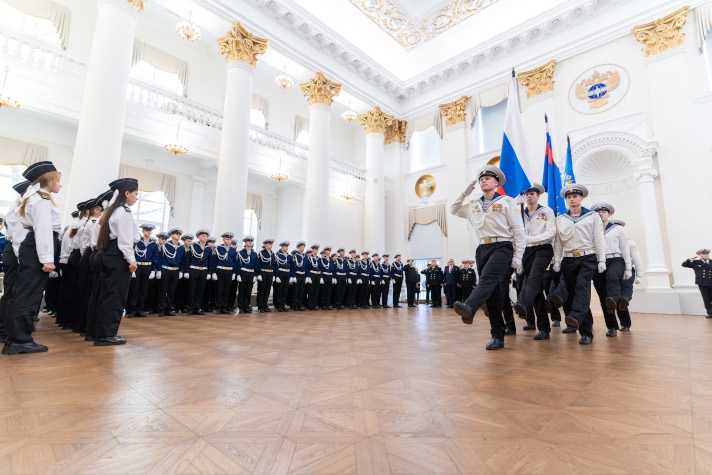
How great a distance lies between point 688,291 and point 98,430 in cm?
1157

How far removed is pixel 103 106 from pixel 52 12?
5.91 m

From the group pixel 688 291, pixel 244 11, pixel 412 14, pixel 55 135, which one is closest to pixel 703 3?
pixel 688 291

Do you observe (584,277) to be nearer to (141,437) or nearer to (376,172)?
(141,437)

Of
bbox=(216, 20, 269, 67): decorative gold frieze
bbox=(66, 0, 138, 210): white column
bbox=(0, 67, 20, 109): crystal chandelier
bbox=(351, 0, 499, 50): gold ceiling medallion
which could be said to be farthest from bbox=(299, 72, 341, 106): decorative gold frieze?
bbox=(0, 67, 20, 109): crystal chandelier

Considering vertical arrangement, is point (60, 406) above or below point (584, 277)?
below

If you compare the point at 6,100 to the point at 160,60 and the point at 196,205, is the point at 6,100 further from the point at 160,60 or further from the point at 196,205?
the point at 160,60

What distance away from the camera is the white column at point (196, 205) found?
12469 mm

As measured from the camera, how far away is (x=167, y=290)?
22.7ft

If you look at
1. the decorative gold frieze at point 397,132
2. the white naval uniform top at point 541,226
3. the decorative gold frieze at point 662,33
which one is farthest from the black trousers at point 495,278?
the decorative gold frieze at point 397,132

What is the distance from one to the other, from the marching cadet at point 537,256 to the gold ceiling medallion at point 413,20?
1156 centimetres

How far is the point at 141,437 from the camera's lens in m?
1.31

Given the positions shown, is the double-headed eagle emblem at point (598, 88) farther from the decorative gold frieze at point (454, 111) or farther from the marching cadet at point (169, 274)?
the marching cadet at point (169, 274)

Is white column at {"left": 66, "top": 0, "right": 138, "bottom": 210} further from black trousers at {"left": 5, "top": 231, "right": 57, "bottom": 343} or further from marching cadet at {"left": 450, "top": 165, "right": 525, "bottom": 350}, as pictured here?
marching cadet at {"left": 450, "top": 165, "right": 525, "bottom": 350}

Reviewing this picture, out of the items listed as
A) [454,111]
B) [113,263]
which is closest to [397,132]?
[454,111]
